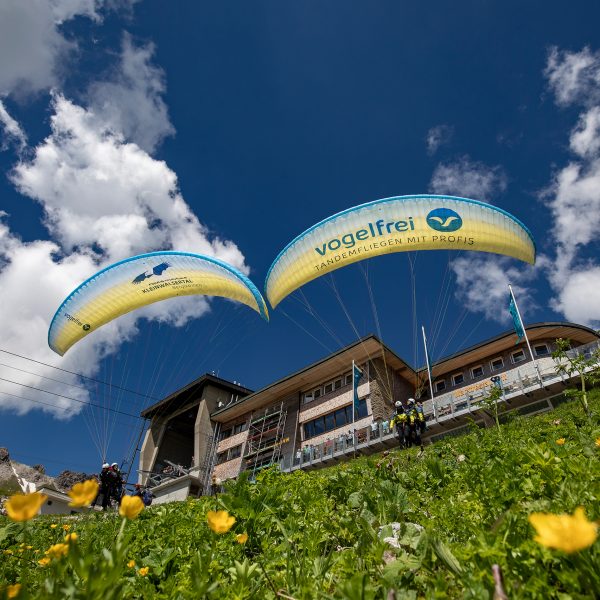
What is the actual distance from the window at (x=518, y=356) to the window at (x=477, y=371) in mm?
2377

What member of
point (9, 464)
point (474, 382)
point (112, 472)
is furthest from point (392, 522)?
point (9, 464)

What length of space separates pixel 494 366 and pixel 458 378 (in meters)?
2.93

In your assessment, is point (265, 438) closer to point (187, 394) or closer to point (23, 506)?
point (187, 394)

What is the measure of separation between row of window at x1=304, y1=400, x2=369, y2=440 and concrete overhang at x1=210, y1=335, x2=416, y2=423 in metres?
2.99

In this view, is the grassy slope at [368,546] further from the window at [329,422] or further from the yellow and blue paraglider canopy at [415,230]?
the window at [329,422]

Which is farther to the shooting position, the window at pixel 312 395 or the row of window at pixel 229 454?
the row of window at pixel 229 454

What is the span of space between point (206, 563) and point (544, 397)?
22.2 m

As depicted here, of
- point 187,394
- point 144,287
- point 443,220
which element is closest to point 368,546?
point 443,220

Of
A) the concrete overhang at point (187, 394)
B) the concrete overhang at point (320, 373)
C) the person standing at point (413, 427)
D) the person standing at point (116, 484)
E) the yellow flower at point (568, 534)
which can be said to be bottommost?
the yellow flower at point (568, 534)

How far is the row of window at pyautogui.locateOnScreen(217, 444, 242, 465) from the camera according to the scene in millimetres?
36825

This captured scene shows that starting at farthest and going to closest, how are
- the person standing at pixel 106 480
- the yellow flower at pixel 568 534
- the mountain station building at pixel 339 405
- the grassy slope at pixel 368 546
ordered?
the mountain station building at pixel 339 405 < the person standing at pixel 106 480 < the grassy slope at pixel 368 546 < the yellow flower at pixel 568 534

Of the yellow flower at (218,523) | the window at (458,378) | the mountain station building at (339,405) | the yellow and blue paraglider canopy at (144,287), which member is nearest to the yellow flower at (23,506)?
the yellow flower at (218,523)

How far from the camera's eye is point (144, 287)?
2048cm

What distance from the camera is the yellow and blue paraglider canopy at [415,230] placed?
17234mm
